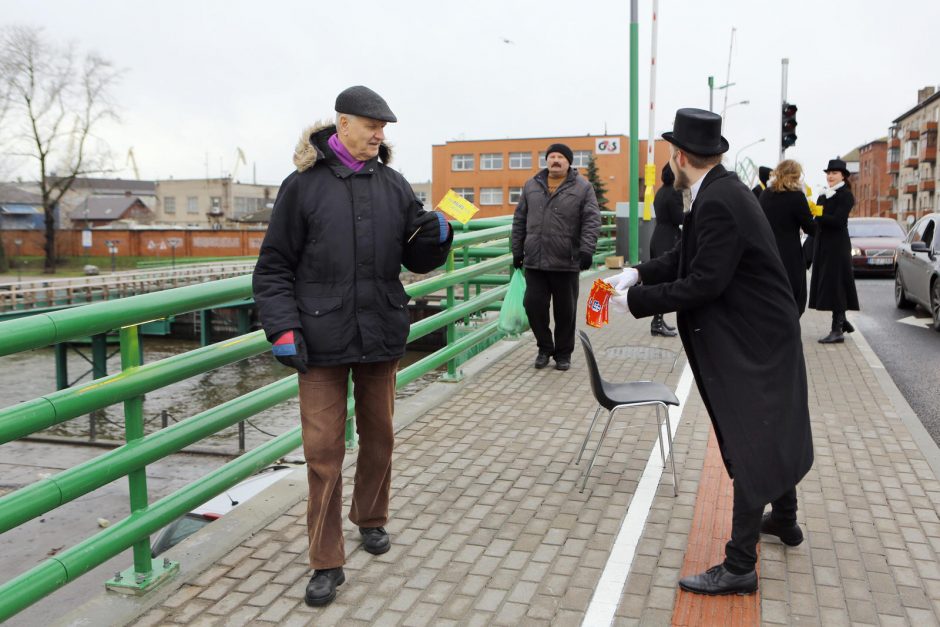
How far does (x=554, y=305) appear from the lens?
793 centimetres

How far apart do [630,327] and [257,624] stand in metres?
8.19

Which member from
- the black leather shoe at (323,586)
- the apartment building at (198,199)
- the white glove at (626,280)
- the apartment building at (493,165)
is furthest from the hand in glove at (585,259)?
the apartment building at (198,199)

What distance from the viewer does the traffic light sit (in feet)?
60.3

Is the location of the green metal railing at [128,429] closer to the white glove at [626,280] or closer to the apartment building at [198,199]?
the white glove at [626,280]

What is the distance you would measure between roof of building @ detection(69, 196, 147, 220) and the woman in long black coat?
341 feet

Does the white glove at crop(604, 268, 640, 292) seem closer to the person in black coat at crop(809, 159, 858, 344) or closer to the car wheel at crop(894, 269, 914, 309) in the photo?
the person in black coat at crop(809, 159, 858, 344)

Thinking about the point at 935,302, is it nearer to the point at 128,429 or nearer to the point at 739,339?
the point at 739,339

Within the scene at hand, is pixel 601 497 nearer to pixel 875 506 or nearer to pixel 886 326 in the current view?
pixel 875 506

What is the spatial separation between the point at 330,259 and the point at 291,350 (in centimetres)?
41

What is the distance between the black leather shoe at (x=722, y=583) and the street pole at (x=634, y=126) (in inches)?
530

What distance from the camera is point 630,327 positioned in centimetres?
1095

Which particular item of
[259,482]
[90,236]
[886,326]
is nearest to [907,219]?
[90,236]

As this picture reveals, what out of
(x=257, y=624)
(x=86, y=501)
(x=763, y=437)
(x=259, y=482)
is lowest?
(x=86, y=501)

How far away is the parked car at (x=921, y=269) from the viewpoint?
11453 millimetres
